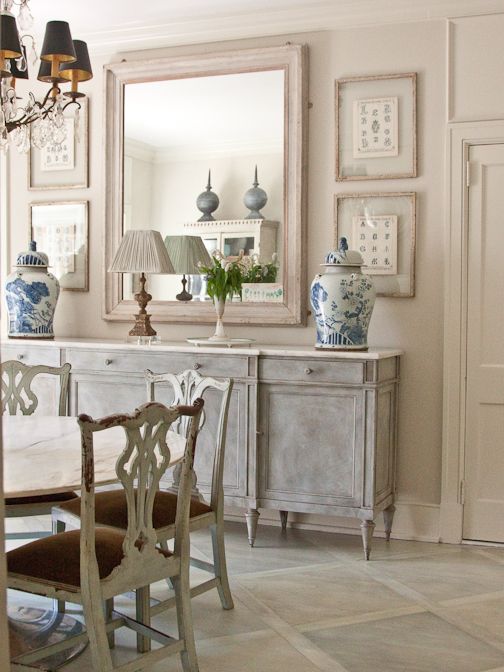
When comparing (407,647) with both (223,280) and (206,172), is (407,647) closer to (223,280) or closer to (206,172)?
(223,280)

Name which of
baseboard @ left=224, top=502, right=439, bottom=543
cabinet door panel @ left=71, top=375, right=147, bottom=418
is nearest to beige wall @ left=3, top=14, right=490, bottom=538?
baseboard @ left=224, top=502, right=439, bottom=543

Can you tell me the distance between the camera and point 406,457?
4184 mm

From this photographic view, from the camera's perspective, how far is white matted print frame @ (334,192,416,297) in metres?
4.15

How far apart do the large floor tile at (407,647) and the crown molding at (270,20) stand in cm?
281

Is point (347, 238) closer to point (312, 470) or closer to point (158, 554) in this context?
point (312, 470)

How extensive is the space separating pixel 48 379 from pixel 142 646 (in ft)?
6.65

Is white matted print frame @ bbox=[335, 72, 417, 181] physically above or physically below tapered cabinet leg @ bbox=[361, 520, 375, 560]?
above

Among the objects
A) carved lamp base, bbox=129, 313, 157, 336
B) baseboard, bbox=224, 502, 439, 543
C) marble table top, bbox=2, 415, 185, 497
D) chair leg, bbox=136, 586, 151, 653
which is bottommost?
baseboard, bbox=224, 502, 439, 543

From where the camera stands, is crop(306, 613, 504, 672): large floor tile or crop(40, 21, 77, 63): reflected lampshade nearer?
crop(306, 613, 504, 672): large floor tile

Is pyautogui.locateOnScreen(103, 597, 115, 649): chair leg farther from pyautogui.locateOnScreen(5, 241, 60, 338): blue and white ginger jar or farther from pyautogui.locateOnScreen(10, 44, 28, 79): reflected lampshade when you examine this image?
pyautogui.locateOnScreen(5, 241, 60, 338): blue and white ginger jar

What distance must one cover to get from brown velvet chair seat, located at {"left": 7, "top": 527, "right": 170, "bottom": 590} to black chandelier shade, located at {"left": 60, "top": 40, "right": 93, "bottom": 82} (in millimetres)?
Answer: 1635

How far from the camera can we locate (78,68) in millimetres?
3018

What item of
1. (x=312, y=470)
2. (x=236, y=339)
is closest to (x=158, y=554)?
(x=312, y=470)

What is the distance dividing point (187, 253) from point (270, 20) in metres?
1.28
